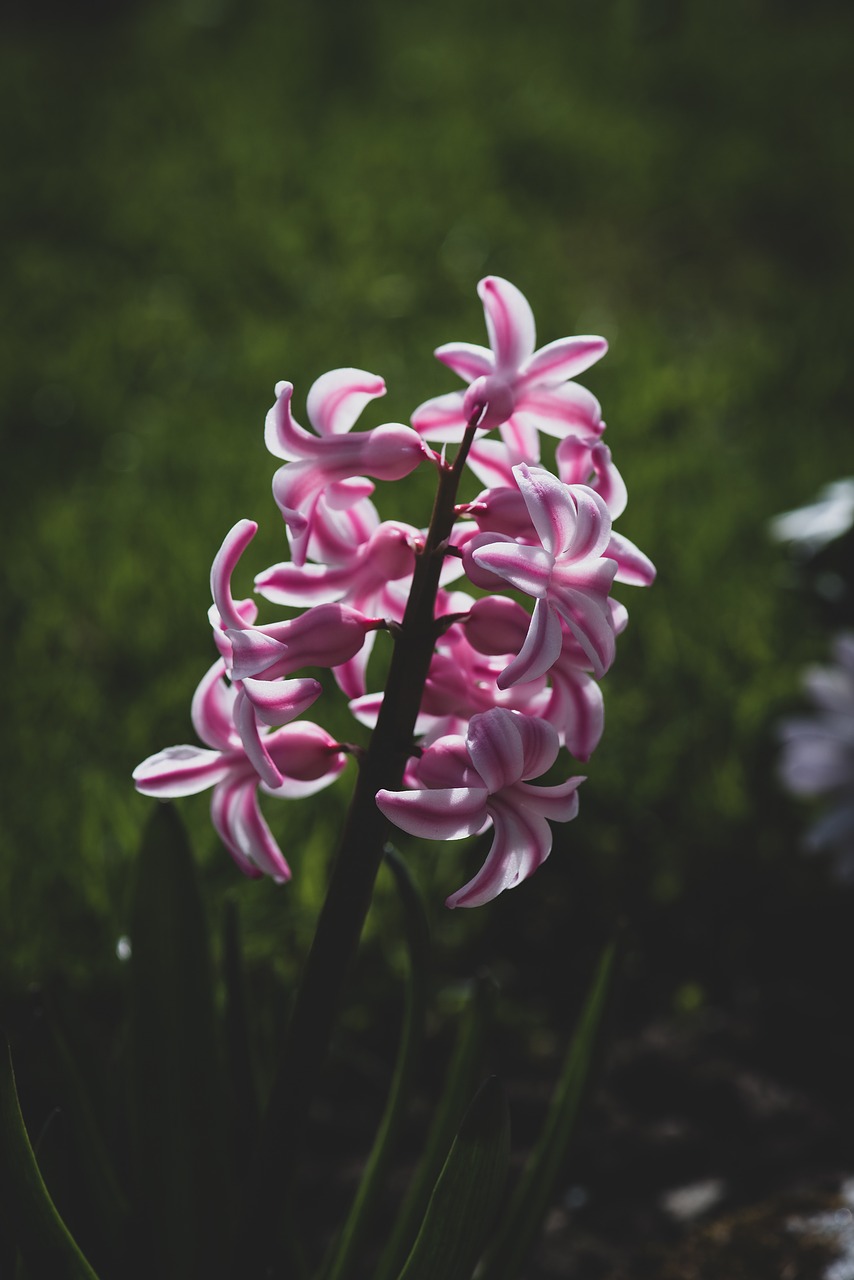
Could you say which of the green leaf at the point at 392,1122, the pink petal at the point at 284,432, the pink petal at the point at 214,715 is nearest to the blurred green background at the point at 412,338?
the green leaf at the point at 392,1122

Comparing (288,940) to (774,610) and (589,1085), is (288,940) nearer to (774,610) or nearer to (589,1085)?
(589,1085)

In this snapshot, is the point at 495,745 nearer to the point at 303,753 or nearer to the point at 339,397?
the point at 303,753

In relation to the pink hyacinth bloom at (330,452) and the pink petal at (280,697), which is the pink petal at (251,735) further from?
the pink hyacinth bloom at (330,452)

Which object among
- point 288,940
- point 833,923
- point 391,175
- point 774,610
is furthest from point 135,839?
point 391,175

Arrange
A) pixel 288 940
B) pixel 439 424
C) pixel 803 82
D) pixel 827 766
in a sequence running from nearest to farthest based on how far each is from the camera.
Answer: pixel 439 424 → pixel 288 940 → pixel 827 766 → pixel 803 82

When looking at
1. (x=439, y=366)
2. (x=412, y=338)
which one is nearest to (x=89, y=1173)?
(x=439, y=366)

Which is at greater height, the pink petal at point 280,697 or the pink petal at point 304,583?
the pink petal at point 304,583
